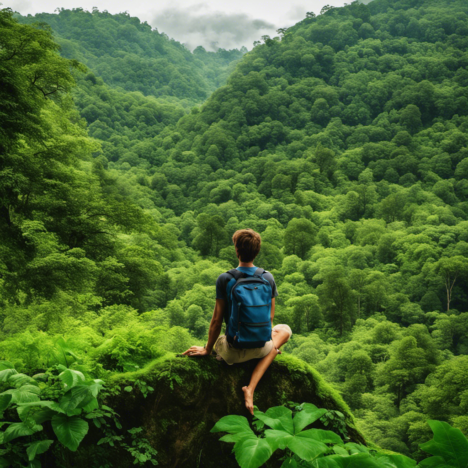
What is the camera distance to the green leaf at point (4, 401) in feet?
6.81

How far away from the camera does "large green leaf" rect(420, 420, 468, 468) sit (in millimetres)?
1660

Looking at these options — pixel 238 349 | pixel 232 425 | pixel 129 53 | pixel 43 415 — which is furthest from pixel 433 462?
pixel 129 53

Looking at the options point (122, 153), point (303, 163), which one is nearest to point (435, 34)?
point (303, 163)

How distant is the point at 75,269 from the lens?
879 centimetres

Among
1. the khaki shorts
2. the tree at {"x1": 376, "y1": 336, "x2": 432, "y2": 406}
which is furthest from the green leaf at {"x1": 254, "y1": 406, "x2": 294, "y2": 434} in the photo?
the tree at {"x1": 376, "y1": 336, "x2": 432, "y2": 406}

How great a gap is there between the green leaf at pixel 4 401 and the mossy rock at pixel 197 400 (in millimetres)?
662

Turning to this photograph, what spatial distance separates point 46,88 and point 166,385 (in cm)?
1091

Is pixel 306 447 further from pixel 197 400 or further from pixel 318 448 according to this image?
pixel 197 400

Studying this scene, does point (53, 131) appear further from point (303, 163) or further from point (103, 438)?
point (303, 163)

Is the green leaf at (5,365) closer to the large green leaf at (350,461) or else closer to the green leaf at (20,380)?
the green leaf at (20,380)

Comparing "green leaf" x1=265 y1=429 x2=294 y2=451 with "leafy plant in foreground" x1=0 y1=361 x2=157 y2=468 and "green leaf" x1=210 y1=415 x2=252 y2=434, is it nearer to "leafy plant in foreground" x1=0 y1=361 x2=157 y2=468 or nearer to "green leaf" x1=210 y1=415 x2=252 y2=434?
"green leaf" x1=210 y1=415 x2=252 y2=434

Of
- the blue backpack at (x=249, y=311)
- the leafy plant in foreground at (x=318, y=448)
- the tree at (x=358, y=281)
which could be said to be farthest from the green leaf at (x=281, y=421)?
the tree at (x=358, y=281)

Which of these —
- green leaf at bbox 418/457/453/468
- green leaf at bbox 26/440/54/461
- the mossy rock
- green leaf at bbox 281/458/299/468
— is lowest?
the mossy rock

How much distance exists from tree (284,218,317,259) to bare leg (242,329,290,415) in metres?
55.1
